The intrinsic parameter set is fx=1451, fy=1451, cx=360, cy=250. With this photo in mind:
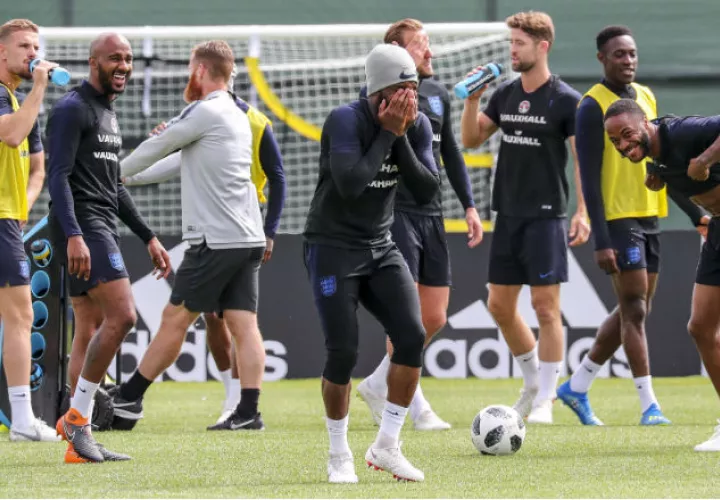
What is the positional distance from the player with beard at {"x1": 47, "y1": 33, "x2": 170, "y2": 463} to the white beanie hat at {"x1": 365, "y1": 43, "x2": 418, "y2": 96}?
196cm

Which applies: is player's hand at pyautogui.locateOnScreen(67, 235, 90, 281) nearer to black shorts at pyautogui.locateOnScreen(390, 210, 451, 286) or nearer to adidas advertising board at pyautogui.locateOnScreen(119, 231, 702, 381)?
black shorts at pyautogui.locateOnScreen(390, 210, 451, 286)

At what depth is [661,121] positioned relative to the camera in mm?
7418

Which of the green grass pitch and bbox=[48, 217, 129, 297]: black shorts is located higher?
bbox=[48, 217, 129, 297]: black shorts

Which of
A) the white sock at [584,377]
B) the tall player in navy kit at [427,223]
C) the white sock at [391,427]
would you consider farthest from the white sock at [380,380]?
the white sock at [391,427]

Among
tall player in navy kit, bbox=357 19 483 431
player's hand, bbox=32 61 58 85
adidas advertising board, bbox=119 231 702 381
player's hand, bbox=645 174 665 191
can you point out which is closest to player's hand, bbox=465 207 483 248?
tall player in navy kit, bbox=357 19 483 431

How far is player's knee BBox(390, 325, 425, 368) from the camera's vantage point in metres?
6.45

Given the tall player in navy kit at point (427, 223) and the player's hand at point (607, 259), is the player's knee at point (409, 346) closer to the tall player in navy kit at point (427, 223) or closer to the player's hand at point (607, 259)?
the tall player in navy kit at point (427, 223)

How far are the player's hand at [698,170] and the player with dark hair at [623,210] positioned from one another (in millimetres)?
1782

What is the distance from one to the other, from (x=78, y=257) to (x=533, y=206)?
11.1 ft

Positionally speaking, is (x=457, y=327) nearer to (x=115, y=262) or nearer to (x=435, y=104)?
(x=435, y=104)

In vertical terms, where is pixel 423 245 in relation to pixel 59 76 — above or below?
below

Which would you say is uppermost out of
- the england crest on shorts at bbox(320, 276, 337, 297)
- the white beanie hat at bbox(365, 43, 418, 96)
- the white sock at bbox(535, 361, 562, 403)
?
the white beanie hat at bbox(365, 43, 418, 96)

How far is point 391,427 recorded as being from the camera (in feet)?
21.4

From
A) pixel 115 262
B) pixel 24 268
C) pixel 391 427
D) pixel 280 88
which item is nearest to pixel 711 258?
pixel 391 427
